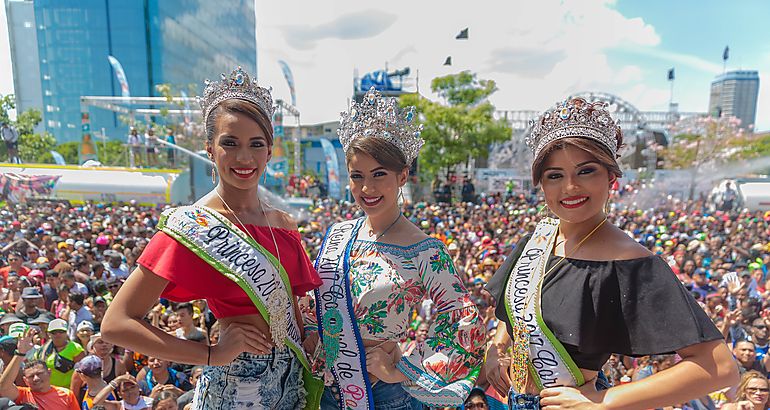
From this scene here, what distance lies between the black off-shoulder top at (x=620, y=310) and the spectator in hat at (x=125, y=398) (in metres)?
3.18

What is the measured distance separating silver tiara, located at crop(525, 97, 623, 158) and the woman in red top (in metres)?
1.04

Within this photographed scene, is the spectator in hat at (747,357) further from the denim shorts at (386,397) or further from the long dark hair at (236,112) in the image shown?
the long dark hair at (236,112)

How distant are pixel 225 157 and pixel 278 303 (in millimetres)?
569

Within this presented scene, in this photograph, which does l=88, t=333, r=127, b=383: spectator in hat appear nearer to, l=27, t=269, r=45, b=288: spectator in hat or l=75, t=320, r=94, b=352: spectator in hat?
l=75, t=320, r=94, b=352: spectator in hat

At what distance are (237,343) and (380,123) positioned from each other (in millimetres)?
1068

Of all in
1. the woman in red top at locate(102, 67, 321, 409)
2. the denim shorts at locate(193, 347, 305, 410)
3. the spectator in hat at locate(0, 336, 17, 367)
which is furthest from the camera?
the spectator in hat at locate(0, 336, 17, 367)

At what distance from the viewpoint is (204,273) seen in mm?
1496

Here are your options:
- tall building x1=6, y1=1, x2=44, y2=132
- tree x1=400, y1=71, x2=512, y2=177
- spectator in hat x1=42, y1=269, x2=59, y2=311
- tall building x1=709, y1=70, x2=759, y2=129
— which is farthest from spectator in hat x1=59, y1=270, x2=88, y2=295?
tall building x1=709, y1=70, x2=759, y2=129

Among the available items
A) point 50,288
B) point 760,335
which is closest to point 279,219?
point 760,335

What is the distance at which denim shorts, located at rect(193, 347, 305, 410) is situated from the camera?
5.03ft

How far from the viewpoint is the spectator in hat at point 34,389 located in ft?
10.5

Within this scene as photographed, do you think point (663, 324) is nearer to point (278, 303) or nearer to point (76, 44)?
point (278, 303)

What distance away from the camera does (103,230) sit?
427 inches

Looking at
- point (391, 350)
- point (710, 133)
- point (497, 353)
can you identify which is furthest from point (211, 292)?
point (710, 133)
